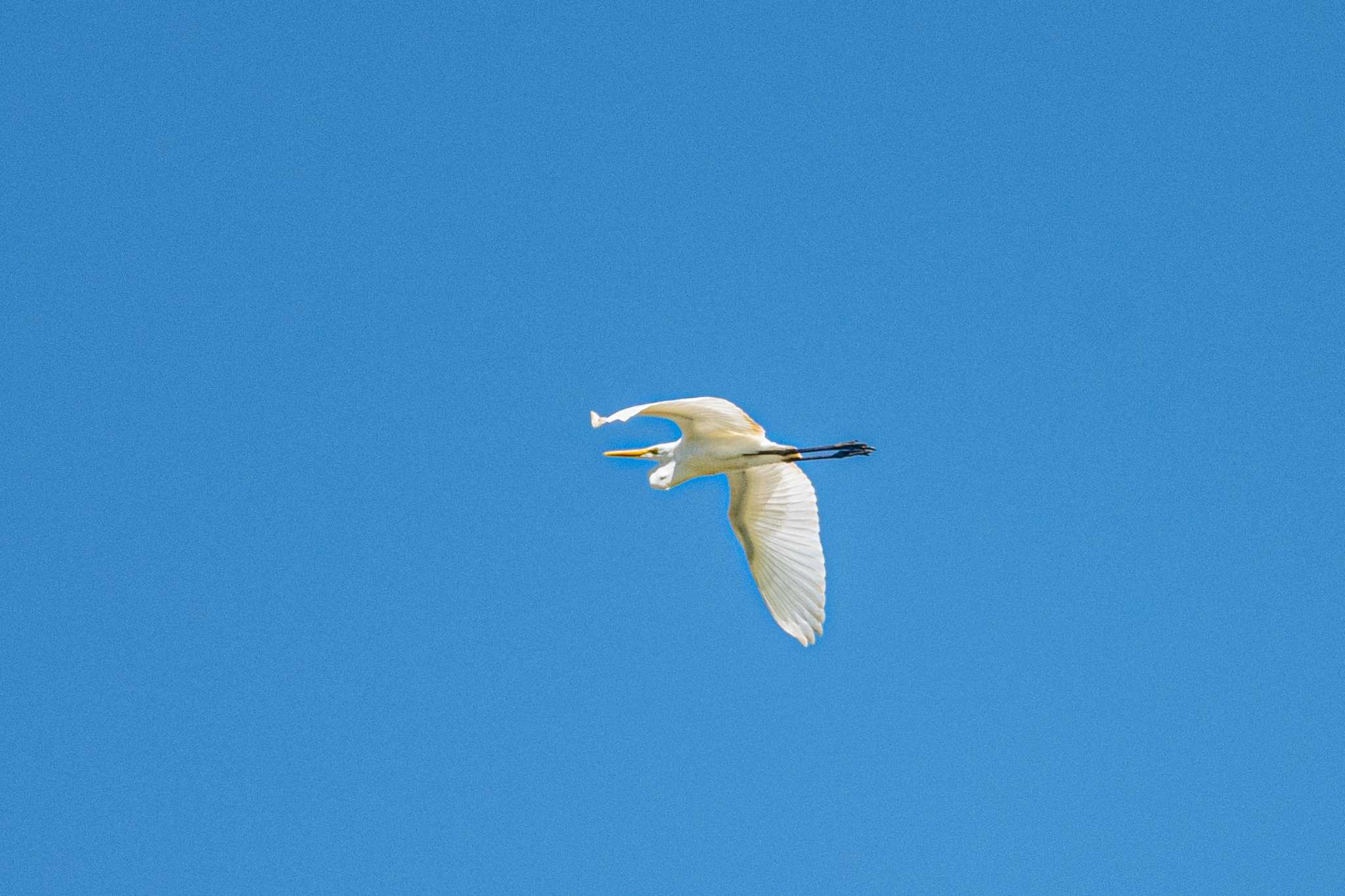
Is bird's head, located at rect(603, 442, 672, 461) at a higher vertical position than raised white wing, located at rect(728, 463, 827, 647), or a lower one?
higher

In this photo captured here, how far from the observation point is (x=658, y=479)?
12.9 m

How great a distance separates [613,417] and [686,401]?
44.0 inches

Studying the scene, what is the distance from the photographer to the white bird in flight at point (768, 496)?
12.5m

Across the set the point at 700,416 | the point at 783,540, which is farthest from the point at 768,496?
the point at 700,416

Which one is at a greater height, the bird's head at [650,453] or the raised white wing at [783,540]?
the bird's head at [650,453]

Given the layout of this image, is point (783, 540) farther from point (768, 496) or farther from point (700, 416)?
point (700, 416)

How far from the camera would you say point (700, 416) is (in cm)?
1159

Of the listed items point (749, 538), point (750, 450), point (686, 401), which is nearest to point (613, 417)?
point (686, 401)

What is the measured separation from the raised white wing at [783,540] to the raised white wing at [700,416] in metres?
0.66

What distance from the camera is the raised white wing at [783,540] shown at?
1262 cm

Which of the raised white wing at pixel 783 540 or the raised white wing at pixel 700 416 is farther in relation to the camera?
the raised white wing at pixel 783 540

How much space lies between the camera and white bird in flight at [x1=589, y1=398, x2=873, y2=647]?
41.0 ft

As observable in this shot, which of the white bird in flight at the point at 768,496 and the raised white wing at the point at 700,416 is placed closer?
the raised white wing at the point at 700,416

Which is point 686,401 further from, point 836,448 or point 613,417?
point 836,448
